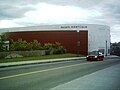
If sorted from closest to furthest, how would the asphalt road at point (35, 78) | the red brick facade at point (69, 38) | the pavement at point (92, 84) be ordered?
the pavement at point (92, 84) < the asphalt road at point (35, 78) < the red brick facade at point (69, 38)

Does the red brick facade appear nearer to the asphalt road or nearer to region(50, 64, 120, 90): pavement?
the asphalt road

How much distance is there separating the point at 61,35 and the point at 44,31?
6.72 meters

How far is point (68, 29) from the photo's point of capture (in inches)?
4114

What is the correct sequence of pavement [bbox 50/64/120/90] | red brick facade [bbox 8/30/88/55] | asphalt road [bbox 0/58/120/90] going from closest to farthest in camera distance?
pavement [bbox 50/64/120/90]
asphalt road [bbox 0/58/120/90]
red brick facade [bbox 8/30/88/55]

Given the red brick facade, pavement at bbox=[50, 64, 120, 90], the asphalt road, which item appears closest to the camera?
pavement at bbox=[50, 64, 120, 90]

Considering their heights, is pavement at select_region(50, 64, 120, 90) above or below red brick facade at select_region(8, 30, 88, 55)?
below

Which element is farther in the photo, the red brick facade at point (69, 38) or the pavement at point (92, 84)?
the red brick facade at point (69, 38)

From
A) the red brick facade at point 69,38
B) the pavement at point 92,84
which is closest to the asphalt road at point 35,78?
the pavement at point 92,84

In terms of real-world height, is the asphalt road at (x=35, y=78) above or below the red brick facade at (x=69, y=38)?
below

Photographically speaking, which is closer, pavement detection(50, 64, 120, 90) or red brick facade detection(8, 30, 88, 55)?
pavement detection(50, 64, 120, 90)

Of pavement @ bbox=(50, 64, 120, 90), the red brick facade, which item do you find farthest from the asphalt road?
the red brick facade

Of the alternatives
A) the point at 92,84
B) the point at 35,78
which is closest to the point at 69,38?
the point at 35,78

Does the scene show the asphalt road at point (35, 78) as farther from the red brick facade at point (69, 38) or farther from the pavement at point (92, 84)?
the red brick facade at point (69, 38)

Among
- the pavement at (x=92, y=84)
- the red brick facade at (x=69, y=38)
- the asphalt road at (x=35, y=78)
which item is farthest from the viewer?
the red brick facade at (x=69, y=38)
